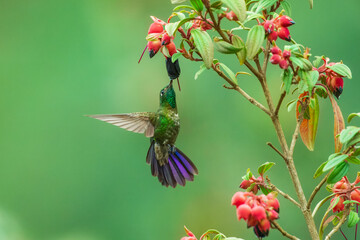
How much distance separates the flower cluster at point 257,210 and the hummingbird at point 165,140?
0.71 metres

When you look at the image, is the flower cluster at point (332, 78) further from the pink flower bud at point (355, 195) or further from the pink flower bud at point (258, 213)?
the pink flower bud at point (258, 213)

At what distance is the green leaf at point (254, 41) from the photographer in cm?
105

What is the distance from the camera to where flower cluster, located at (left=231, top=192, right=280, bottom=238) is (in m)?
0.98

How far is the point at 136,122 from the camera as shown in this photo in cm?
177

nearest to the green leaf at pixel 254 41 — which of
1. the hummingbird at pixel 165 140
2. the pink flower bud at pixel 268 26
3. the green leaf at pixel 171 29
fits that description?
the pink flower bud at pixel 268 26

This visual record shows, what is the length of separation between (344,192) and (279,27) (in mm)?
352

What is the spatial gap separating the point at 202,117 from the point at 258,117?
13.2 inches

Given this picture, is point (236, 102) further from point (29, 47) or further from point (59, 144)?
point (29, 47)

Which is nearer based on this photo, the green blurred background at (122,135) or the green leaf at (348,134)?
the green leaf at (348,134)

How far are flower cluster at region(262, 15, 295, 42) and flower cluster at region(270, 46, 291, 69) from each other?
0.03 m

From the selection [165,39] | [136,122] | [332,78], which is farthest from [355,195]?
[136,122]

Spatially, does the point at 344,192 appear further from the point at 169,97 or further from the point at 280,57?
the point at 169,97

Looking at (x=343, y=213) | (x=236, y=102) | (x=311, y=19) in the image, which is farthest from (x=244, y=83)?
(x=343, y=213)

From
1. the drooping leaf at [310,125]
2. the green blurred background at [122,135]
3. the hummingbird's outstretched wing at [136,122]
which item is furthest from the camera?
the green blurred background at [122,135]
